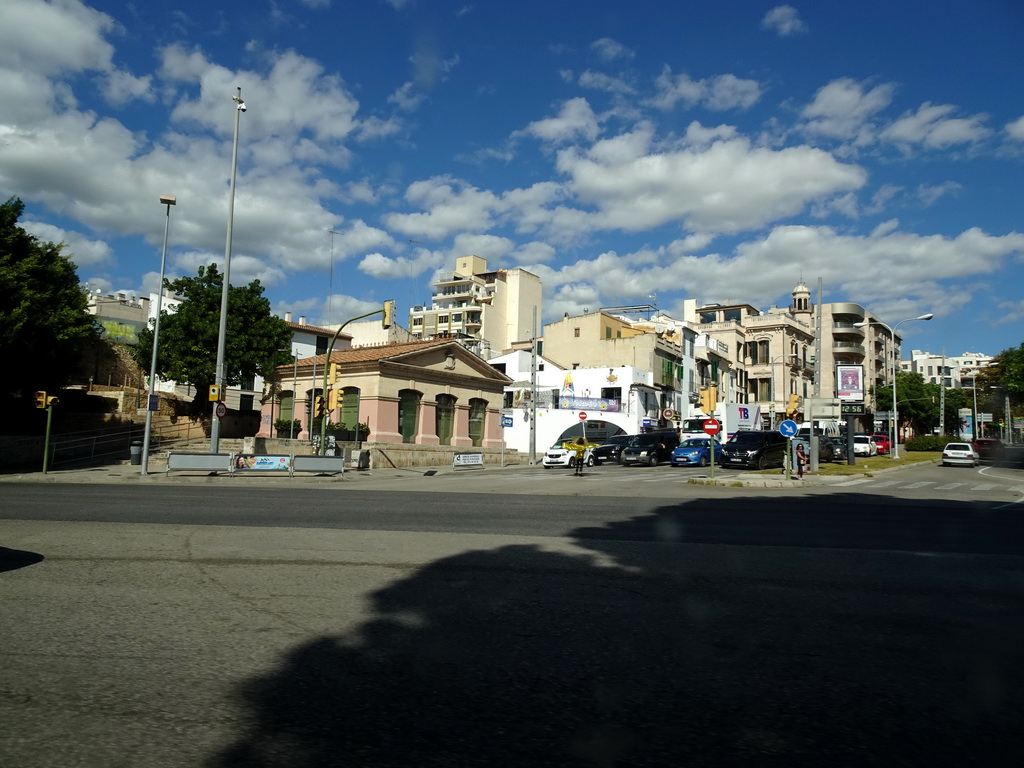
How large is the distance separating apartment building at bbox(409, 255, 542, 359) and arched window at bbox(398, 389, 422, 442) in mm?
49917

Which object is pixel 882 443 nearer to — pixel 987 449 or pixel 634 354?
pixel 987 449

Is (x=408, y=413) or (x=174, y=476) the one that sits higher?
(x=408, y=413)

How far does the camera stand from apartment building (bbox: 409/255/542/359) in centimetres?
9256

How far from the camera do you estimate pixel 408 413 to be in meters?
39.9

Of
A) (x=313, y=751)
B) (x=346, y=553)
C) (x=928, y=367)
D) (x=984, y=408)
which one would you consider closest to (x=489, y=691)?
(x=313, y=751)

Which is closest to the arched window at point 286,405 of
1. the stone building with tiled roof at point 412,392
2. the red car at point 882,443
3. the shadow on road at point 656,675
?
the stone building with tiled roof at point 412,392

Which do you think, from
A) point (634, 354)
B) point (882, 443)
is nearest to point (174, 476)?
point (634, 354)

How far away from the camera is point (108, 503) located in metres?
14.8

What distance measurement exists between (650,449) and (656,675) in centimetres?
3454

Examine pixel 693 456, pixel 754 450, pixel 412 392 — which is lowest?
pixel 693 456

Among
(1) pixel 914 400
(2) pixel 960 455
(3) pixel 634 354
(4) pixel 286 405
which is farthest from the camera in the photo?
(1) pixel 914 400

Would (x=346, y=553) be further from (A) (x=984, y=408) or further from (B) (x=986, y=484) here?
(A) (x=984, y=408)

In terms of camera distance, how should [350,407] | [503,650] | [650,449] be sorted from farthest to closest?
[350,407] → [650,449] → [503,650]

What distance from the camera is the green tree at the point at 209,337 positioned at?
4294 centimetres
